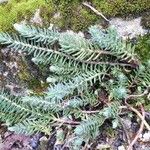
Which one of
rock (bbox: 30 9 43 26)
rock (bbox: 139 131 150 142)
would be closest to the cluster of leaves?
rock (bbox: 30 9 43 26)

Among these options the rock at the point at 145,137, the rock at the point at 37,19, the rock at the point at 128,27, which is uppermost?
the rock at the point at 128,27

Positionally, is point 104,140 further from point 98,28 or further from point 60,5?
point 60,5

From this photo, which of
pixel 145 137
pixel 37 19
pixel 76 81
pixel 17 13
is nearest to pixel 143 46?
pixel 76 81

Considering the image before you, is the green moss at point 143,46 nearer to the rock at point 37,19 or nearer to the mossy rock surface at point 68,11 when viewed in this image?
the mossy rock surface at point 68,11

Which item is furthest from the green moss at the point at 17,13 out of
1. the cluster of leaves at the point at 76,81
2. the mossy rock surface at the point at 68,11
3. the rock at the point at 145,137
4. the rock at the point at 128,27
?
the rock at the point at 145,137

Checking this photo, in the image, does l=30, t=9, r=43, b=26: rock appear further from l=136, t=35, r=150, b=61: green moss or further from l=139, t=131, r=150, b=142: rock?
l=139, t=131, r=150, b=142: rock

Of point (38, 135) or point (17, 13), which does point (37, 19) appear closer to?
point (17, 13)
